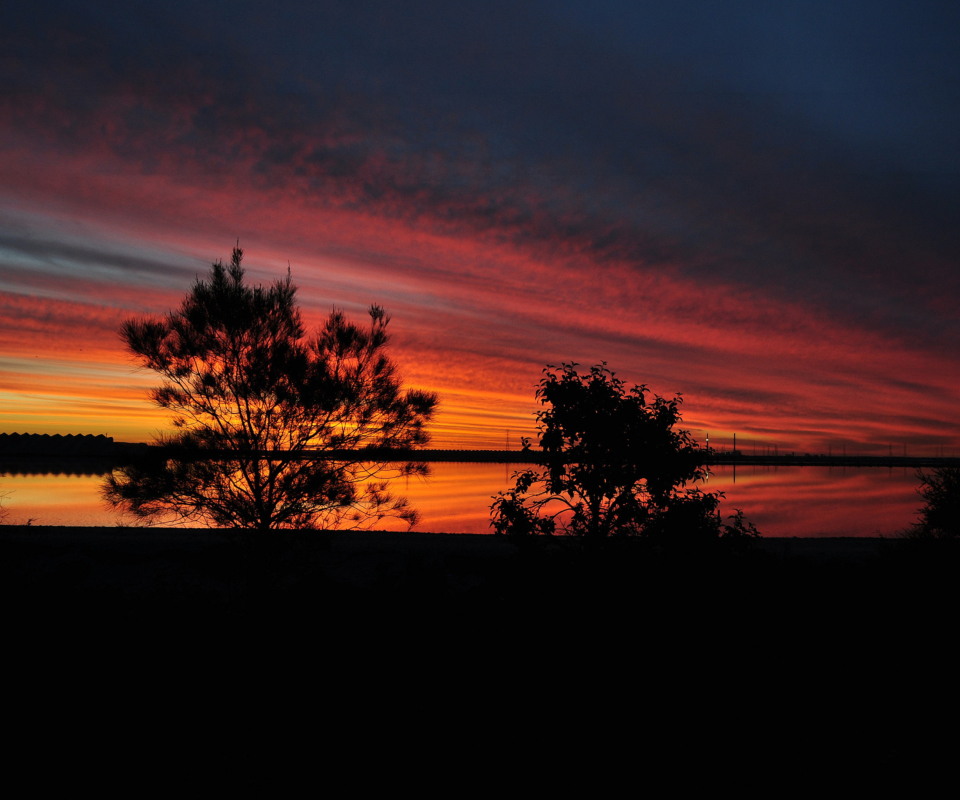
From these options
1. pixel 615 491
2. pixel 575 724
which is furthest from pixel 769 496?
pixel 575 724

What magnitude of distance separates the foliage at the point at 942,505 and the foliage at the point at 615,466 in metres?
12.0

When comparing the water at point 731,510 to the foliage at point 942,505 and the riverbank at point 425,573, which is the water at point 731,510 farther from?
the riverbank at point 425,573

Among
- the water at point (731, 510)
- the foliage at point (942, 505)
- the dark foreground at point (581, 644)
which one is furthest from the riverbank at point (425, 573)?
the water at point (731, 510)

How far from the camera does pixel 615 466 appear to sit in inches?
419

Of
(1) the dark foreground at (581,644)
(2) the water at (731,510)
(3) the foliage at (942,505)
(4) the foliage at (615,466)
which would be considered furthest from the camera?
(2) the water at (731,510)

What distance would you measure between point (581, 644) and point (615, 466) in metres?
3.10

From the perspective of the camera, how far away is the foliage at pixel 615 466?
1053 centimetres

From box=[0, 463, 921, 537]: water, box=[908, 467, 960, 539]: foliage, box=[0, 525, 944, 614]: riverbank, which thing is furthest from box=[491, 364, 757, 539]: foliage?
box=[0, 463, 921, 537]: water

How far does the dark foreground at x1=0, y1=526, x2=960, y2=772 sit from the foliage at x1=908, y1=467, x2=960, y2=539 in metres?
4.30

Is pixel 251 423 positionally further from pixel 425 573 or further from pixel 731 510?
pixel 731 510

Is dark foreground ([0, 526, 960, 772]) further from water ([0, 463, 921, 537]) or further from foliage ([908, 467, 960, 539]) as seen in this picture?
water ([0, 463, 921, 537])

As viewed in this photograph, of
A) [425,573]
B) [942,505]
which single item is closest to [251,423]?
[425,573]

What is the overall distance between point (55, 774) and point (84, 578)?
37.7ft

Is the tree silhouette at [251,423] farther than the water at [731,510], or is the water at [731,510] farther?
the water at [731,510]
